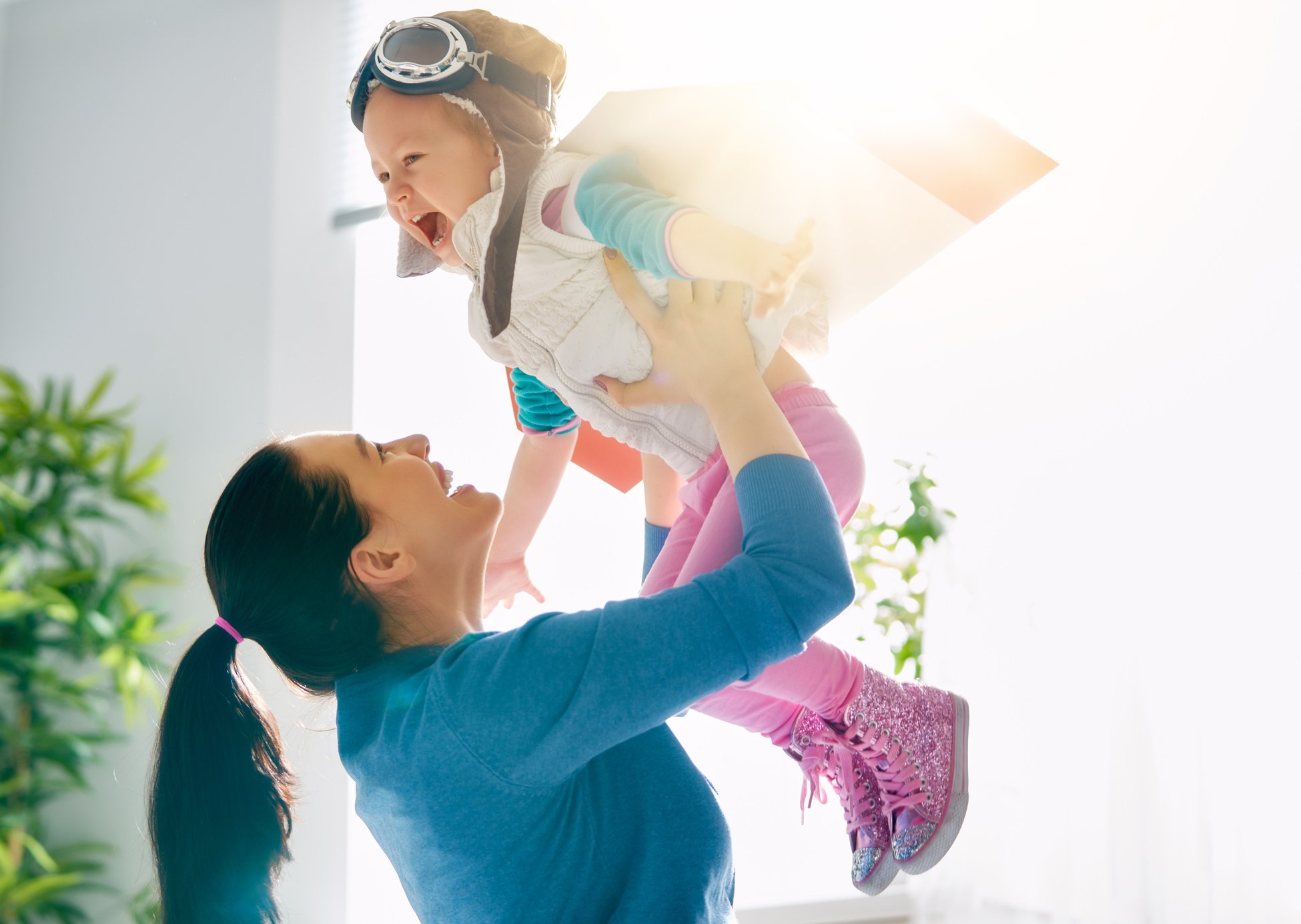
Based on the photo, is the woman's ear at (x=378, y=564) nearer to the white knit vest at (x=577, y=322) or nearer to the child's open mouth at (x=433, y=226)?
the white knit vest at (x=577, y=322)

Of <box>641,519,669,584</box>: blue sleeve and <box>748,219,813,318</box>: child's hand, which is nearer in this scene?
<box>748,219,813,318</box>: child's hand

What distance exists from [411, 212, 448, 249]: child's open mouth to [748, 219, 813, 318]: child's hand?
0.46 metres

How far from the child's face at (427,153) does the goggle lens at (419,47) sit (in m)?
0.03

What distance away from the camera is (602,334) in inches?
34.8

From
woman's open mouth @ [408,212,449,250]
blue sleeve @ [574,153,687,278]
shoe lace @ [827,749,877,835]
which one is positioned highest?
woman's open mouth @ [408,212,449,250]

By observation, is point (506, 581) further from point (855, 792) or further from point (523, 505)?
point (855, 792)

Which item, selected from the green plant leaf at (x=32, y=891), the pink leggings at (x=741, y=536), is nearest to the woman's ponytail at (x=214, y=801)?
the pink leggings at (x=741, y=536)

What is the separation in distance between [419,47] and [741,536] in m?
0.57

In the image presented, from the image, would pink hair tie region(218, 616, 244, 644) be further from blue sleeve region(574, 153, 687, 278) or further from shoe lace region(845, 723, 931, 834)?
shoe lace region(845, 723, 931, 834)

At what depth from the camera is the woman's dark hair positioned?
29.0 inches

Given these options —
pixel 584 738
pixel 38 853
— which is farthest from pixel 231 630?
pixel 38 853

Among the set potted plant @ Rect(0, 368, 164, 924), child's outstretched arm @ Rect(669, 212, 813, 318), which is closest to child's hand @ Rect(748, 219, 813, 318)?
child's outstretched arm @ Rect(669, 212, 813, 318)

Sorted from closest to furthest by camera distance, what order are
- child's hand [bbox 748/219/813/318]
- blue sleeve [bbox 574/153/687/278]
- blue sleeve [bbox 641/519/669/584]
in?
child's hand [bbox 748/219/813/318]
blue sleeve [bbox 574/153/687/278]
blue sleeve [bbox 641/519/669/584]

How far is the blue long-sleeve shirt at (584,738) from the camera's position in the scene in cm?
64
